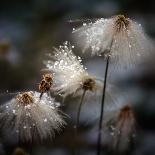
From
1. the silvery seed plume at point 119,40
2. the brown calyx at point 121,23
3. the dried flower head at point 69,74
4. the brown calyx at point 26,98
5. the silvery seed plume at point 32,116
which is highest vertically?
the brown calyx at point 121,23

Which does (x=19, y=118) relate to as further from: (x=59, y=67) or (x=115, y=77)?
(x=115, y=77)

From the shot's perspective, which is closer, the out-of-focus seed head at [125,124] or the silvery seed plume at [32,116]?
the silvery seed plume at [32,116]

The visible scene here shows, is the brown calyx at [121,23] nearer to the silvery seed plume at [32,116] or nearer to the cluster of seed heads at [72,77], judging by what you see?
the cluster of seed heads at [72,77]

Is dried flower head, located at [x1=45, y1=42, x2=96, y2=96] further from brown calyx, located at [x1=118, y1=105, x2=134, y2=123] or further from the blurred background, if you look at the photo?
the blurred background

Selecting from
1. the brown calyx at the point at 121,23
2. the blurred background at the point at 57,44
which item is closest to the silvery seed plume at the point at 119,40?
the brown calyx at the point at 121,23

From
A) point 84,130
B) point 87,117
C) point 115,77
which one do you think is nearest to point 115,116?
point 87,117

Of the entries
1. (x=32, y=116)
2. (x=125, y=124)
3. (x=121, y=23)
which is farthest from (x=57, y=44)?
(x=32, y=116)
